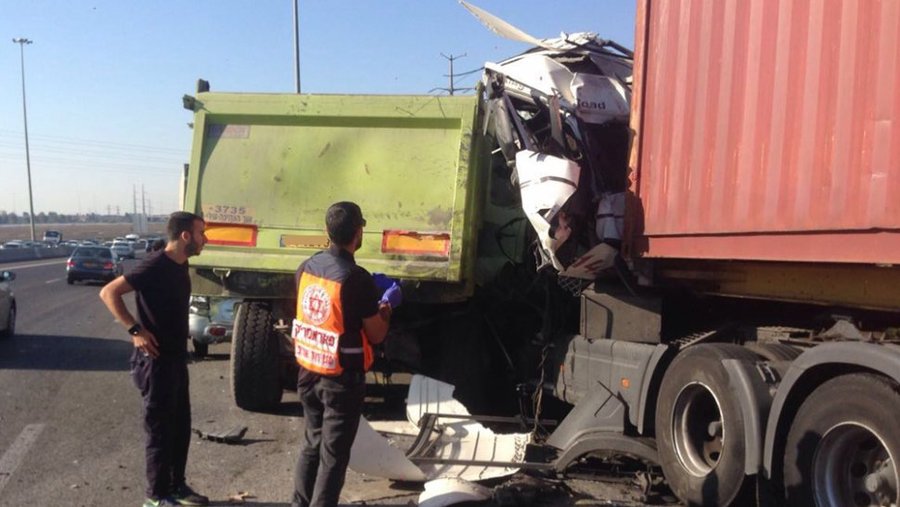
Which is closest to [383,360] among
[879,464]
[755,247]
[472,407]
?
[472,407]

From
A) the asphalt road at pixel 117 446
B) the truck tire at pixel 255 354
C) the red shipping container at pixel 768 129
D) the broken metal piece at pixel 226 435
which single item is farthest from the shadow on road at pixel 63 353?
the red shipping container at pixel 768 129

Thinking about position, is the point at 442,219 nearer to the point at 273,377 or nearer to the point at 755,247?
the point at 273,377

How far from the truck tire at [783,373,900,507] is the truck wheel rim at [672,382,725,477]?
90 centimetres

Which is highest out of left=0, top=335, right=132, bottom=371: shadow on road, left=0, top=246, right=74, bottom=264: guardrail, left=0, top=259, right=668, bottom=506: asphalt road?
left=0, top=259, right=668, bottom=506: asphalt road

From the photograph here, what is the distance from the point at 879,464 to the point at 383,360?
15.6 feet

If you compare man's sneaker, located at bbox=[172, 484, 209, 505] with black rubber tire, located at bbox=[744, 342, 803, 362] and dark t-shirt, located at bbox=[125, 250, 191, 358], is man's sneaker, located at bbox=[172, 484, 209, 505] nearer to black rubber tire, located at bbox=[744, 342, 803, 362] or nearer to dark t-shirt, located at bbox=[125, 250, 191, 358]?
dark t-shirt, located at bbox=[125, 250, 191, 358]

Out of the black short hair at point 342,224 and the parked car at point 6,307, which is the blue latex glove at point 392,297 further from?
the parked car at point 6,307

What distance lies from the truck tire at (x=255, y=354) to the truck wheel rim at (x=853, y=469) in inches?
193

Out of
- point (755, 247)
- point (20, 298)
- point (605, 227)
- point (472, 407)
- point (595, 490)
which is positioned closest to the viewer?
point (755, 247)

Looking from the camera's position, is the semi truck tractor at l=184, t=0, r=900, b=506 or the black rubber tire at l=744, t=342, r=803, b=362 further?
the black rubber tire at l=744, t=342, r=803, b=362

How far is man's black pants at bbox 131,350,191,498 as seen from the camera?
5266mm

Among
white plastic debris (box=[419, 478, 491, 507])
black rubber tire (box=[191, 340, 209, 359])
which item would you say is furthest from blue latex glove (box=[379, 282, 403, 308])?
black rubber tire (box=[191, 340, 209, 359])

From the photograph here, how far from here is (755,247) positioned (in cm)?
471

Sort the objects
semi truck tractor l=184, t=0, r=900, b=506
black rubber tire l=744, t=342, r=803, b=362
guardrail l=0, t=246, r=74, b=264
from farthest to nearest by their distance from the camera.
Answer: guardrail l=0, t=246, r=74, b=264
black rubber tire l=744, t=342, r=803, b=362
semi truck tractor l=184, t=0, r=900, b=506
